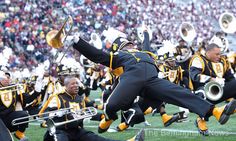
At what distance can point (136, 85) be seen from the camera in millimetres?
6301

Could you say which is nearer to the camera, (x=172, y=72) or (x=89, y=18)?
(x=172, y=72)

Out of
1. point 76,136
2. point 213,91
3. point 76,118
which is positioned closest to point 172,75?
point 213,91

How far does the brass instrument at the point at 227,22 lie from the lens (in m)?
15.0

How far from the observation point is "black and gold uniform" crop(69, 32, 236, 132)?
629 cm

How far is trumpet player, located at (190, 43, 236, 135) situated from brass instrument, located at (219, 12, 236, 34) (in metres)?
6.68

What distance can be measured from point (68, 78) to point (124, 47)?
0.84m

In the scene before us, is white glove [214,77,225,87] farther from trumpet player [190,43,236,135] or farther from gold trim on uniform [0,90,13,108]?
gold trim on uniform [0,90,13,108]

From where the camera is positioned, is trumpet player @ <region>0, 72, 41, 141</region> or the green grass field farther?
trumpet player @ <region>0, 72, 41, 141</region>

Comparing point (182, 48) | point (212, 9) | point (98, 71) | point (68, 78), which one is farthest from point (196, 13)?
point (68, 78)

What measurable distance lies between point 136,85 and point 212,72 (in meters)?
2.37

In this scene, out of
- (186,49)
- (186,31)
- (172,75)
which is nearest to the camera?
(172,75)

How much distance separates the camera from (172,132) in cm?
838

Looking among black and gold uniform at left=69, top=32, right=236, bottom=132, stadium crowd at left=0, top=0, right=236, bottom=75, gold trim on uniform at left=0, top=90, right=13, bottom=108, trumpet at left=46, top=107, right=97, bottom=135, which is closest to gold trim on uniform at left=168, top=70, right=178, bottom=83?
gold trim on uniform at left=0, top=90, right=13, bottom=108

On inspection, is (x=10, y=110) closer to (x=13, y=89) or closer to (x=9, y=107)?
(x=9, y=107)
